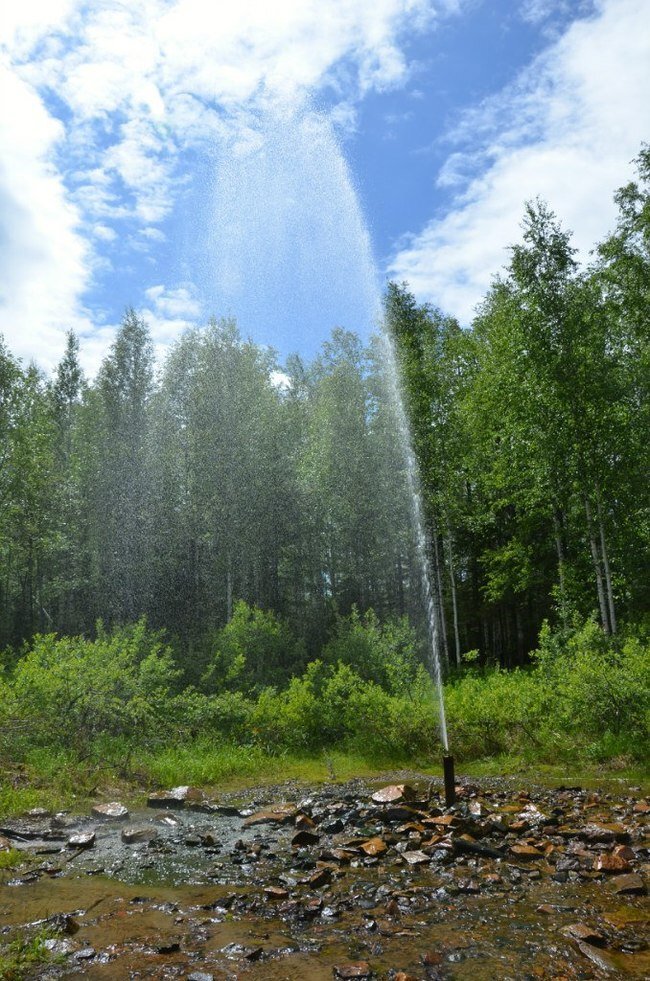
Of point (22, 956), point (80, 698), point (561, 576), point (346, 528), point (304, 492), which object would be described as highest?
point (304, 492)

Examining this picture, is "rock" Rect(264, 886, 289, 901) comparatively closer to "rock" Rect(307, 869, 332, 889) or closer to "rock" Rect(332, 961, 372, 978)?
"rock" Rect(307, 869, 332, 889)

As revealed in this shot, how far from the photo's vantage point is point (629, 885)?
6.41 metres

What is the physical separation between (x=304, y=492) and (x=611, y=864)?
2474cm

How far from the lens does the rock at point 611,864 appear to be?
6938 mm

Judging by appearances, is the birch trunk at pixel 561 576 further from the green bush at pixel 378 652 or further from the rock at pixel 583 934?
the rock at pixel 583 934

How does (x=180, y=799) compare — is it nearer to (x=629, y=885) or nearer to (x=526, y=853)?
(x=526, y=853)

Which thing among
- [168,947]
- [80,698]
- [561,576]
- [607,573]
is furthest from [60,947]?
[561,576]

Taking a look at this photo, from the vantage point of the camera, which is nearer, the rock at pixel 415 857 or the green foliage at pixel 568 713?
the rock at pixel 415 857

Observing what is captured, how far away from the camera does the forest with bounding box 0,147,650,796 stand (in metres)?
15.2

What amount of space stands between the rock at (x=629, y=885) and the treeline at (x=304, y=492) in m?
15.9

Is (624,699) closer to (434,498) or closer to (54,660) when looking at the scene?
(54,660)

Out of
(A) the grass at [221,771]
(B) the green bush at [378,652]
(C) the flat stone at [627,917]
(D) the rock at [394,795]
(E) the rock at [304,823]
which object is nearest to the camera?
(C) the flat stone at [627,917]

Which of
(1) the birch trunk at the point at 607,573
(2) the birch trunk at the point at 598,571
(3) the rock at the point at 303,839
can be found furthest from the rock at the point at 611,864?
(2) the birch trunk at the point at 598,571

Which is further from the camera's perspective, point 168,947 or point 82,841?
point 82,841
